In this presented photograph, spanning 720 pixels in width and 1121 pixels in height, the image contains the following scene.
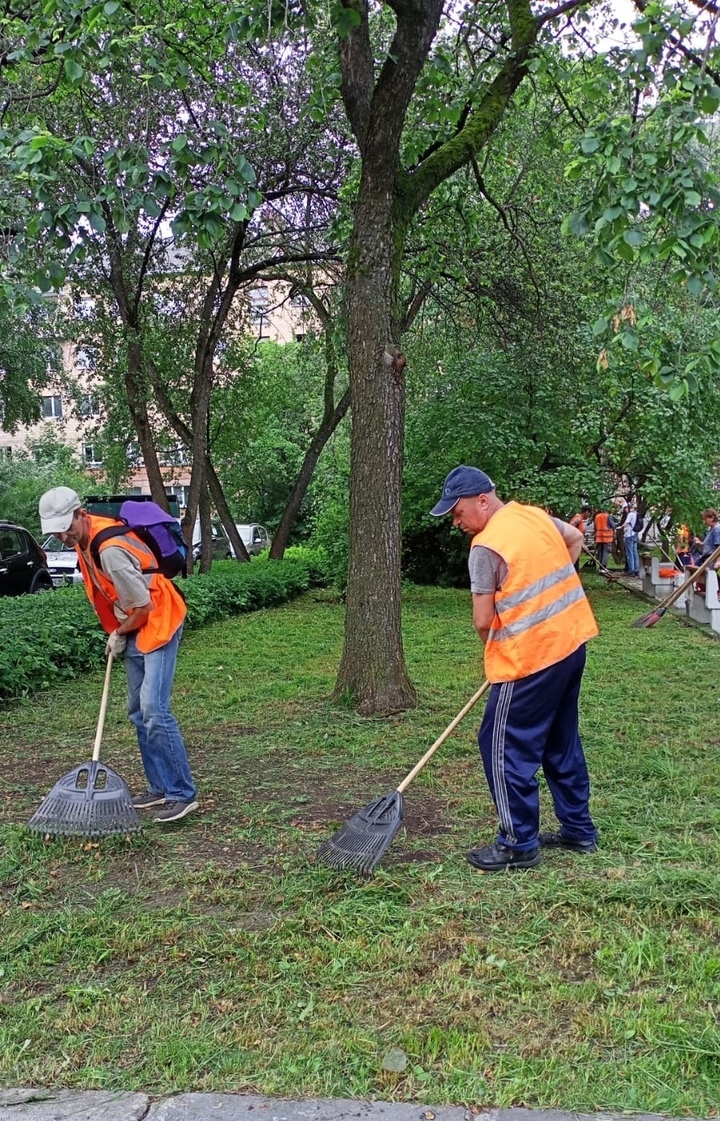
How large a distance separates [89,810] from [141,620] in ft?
3.08

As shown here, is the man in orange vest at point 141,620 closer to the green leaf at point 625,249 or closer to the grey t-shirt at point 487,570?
the grey t-shirt at point 487,570

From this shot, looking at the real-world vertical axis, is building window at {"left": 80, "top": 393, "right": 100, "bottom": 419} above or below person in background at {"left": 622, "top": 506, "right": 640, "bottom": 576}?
above

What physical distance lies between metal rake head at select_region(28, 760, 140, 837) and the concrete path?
5.71ft

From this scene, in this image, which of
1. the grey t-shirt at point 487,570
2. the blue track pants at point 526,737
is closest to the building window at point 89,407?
the grey t-shirt at point 487,570

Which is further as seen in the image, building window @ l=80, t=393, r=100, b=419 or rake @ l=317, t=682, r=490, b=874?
building window @ l=80, t=393, r=100, b=419

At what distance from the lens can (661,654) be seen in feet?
33.4

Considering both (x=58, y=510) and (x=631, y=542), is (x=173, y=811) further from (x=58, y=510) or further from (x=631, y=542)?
(x=631, y=542)

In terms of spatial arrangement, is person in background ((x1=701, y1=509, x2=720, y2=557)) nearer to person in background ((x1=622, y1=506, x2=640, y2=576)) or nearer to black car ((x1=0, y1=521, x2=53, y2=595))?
person in background ((x1=622, y1=506, x2=640, y2=576))

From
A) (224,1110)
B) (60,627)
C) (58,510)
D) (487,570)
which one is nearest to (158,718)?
(58,510)

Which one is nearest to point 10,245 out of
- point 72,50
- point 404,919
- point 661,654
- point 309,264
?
point 72,50

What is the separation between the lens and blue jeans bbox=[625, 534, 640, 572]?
66.5 feet

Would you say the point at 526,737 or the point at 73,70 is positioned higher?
the point at 73,70

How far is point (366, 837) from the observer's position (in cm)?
407

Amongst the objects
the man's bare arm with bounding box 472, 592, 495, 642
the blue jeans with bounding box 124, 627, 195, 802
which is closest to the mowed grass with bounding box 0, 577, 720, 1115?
the blue jeans with bounding box 124, 627, 195, 802
